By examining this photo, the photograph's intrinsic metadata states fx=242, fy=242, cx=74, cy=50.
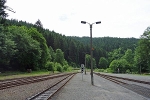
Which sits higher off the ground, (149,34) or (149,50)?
(149,34)

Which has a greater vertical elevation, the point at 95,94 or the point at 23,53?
the point at 23,53

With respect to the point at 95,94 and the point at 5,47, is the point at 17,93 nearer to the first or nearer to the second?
the point at 95,94

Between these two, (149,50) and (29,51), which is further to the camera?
(149,50)

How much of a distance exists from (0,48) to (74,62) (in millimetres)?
142872

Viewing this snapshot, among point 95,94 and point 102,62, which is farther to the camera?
point 102,62

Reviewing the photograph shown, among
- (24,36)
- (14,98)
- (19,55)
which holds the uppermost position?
(24,36)

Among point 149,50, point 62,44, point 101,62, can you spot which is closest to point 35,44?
point 149,50

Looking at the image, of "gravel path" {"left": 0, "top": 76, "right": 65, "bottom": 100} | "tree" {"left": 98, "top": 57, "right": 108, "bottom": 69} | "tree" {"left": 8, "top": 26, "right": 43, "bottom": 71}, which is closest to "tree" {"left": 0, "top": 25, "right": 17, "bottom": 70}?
"tree" {"left": 8, "top": 26, "right": 43, "bottom": 71}

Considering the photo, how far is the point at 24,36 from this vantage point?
220 feet

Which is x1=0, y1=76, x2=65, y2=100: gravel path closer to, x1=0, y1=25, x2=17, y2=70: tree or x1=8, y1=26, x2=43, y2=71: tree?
x1=0, y1=25, x2=17, y2=70: tree

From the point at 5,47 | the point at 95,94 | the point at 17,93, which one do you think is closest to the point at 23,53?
the point at 5,47

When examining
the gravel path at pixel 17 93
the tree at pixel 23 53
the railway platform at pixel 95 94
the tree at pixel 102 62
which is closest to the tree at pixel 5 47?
the tree at pixel 23 53

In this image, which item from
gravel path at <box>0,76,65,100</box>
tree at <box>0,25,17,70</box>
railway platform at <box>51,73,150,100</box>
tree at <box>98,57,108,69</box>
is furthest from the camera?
tree at <box>98,57,108,69</box>

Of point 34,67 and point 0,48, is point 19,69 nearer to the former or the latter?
point 34,67
